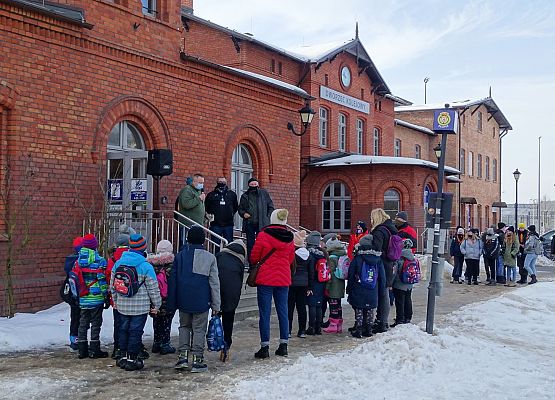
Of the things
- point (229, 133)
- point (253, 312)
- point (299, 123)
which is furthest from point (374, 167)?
point (253, 312)

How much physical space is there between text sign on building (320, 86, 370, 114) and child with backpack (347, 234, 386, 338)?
16451mm

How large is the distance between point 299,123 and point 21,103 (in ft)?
27.5

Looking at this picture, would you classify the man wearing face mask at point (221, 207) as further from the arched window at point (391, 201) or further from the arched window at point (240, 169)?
the arched window at point (391, 201)

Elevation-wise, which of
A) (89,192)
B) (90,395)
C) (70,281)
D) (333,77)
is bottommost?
(90,395)

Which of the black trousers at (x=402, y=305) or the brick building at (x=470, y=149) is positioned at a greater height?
the brick building at (x=470, y=149)

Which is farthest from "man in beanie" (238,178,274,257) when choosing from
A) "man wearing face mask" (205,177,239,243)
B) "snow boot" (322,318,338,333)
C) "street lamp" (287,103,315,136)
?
"street lamp" (287,103,315,136)

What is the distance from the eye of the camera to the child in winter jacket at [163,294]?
25.1ft

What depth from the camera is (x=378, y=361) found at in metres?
7.21

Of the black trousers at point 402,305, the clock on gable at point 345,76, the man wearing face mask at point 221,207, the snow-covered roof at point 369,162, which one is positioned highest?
the clock on gable at point 345,76

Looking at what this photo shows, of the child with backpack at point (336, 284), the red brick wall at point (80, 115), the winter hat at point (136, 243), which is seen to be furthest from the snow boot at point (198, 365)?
the red brick wall at point (80, 115)

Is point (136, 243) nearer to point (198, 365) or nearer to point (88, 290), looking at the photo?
point (88, 290)

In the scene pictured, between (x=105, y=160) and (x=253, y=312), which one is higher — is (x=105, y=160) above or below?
above

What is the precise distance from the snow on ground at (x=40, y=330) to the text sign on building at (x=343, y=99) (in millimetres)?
16928

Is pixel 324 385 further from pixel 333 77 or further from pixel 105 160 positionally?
pixel 333 77
